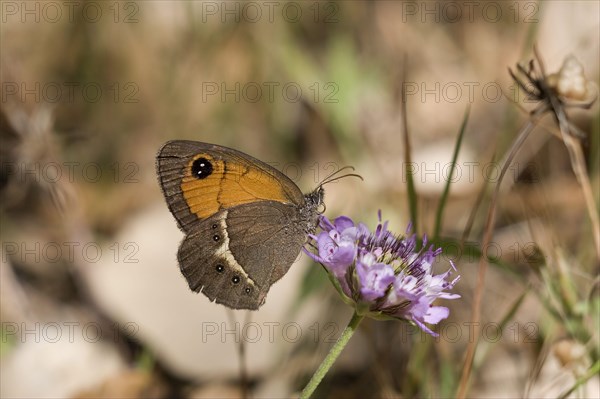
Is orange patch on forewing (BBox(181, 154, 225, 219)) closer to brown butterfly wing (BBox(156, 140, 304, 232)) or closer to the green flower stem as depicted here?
brown butterfly wing (BBox(156, 140, 304, 232))

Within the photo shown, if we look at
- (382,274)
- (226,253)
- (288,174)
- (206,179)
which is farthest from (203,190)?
(288,174)

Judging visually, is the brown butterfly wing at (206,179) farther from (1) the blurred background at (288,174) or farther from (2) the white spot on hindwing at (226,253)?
(1) the blurred background at (288,174)

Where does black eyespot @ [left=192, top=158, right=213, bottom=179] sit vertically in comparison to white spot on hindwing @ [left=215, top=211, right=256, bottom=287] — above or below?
above

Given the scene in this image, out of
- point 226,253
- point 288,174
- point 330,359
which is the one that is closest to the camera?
point 330,359

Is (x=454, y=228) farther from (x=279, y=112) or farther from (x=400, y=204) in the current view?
(x=279, y=112)

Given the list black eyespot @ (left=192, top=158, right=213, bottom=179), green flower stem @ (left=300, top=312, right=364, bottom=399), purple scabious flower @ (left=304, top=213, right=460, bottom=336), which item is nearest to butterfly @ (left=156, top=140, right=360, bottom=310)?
black eyespot @ (left=192, top=158, right=213, bottom=179)

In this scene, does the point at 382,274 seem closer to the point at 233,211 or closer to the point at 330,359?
the point at 330,359
